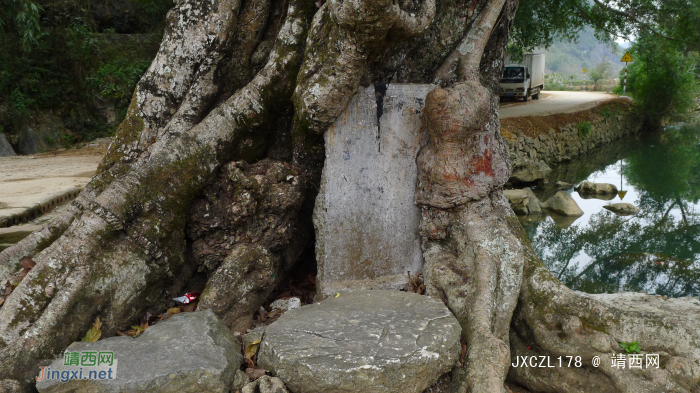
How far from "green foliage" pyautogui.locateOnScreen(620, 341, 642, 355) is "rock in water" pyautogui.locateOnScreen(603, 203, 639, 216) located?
6.76 m

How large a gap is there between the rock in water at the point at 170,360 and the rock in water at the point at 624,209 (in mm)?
8006

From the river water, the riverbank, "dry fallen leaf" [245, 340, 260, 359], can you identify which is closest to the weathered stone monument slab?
"dry fallen leaf" [245, 340, 260, 359]

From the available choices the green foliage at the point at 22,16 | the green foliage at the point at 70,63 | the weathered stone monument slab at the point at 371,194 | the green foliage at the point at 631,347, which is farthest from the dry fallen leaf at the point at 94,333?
the green foliage at the point at 70,63

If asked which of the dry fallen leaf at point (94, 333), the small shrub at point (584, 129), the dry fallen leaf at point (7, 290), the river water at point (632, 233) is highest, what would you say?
the dry fallen leaf at point (7, 290)

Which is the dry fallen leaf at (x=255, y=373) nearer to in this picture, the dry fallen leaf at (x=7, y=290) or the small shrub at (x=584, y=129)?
the dry fallen leaf at (x=7, y=290)

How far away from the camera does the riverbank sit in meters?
11.1

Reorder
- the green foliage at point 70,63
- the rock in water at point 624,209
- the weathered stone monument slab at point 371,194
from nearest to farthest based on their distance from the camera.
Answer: the weathered stone monument slab at point 371,194 → the rock in water at point 624,209 → the green foliage at point 70,63

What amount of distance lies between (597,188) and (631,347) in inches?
334

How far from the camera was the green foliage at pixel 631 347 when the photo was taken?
2.81 metres

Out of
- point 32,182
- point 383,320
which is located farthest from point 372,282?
point 32,182

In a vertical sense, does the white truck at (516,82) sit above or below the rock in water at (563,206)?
above

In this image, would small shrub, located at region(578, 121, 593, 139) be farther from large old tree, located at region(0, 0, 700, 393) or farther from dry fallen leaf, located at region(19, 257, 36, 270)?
dry fallen leaf, located at region(19, 257, 36, 270)

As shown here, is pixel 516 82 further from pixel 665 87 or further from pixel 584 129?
pixel 665 87

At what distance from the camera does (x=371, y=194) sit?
353cm
